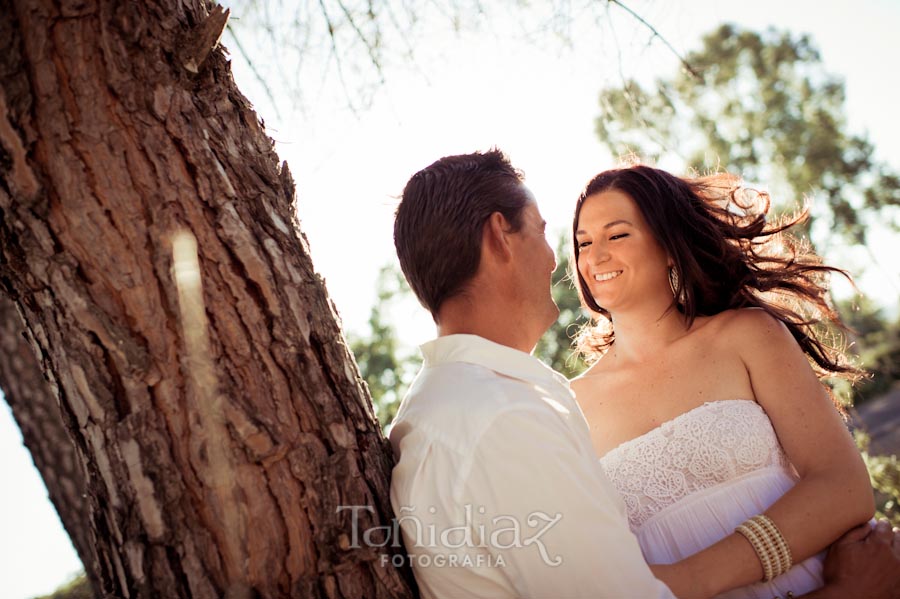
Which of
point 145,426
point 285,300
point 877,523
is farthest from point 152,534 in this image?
point 877,523

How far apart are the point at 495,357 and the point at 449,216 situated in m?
0.51

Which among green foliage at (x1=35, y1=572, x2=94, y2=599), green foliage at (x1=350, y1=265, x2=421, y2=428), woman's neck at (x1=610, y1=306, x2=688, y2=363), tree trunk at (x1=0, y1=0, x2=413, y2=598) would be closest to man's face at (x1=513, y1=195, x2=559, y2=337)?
tree trunk at (x1=0, y1=0, x2=413, y2=598)

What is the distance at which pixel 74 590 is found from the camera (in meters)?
5.94

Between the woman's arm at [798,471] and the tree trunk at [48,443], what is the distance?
2973 millimetres

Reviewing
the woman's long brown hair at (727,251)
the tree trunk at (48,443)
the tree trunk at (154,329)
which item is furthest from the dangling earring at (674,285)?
the tree trunk at (48,443)

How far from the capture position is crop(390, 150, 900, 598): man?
1798 mm

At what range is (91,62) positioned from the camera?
1770 millimetres

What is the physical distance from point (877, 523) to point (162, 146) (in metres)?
2.96

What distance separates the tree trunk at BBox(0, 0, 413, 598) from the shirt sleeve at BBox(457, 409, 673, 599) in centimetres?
34

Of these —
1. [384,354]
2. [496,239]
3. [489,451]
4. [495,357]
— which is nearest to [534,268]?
[496,239]

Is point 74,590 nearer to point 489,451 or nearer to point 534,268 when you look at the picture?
point 534,268

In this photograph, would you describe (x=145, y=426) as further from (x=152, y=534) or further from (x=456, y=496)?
(x=456, y=496)

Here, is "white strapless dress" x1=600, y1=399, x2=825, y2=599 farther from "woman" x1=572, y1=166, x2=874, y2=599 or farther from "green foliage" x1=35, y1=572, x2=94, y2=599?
"green foliage" x1=35, y1=572, x2=94, y2=599

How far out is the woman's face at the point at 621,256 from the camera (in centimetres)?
358
